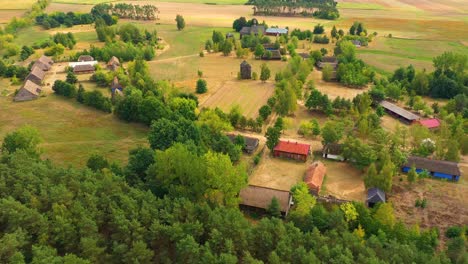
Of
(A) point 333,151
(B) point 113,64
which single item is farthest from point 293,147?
(B) point 113,64

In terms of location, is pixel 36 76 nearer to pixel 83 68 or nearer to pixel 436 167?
pixel 83 68

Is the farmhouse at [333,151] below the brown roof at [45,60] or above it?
below

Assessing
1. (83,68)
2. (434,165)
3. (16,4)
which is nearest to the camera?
(434,165)

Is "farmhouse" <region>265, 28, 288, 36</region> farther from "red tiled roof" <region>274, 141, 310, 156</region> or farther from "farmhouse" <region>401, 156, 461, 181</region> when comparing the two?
"farmhouse" <region>401, 156, 461, 181</region>

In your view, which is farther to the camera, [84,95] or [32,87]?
[32,87]

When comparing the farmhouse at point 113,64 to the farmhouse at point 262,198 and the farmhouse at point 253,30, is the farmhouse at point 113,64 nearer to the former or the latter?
the farmhouse at point 253,30

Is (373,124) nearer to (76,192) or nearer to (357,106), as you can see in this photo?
(357,106)

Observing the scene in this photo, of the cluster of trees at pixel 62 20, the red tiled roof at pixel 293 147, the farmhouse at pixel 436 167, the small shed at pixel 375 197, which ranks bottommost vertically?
the small shed at pixel 375 197

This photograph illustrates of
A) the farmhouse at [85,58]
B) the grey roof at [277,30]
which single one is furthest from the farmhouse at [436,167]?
the grey roof at [277,30]
